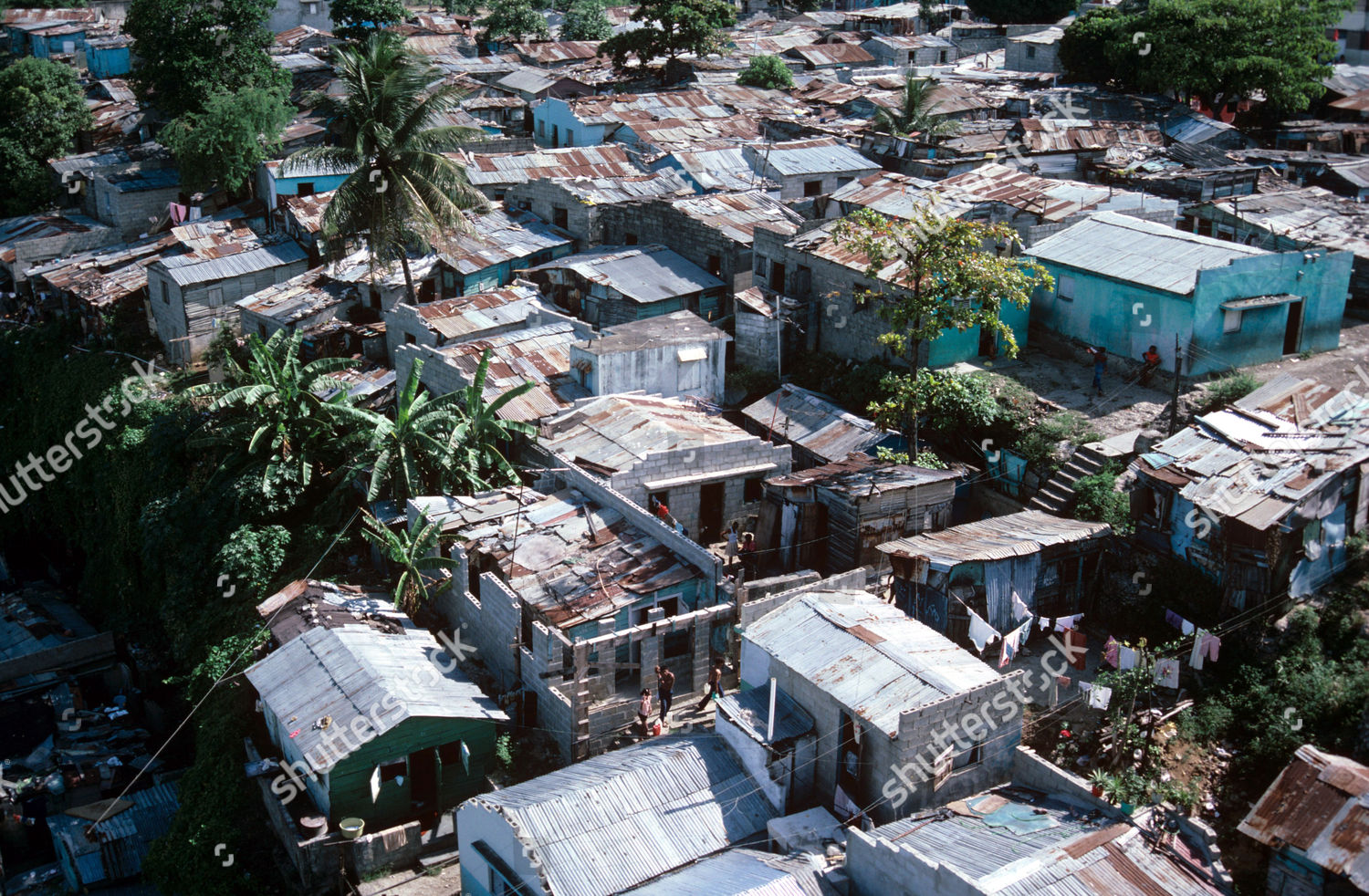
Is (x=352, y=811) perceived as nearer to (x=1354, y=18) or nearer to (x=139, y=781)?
(x=139, y=781)

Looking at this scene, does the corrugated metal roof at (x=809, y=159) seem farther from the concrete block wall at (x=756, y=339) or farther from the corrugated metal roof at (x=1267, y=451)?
the corrugated metal roof at (x=1267, y=451)

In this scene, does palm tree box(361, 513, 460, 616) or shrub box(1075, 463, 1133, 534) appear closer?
shrub box(1075, 463, 1133, 534)

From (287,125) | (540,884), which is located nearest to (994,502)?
(540,884)

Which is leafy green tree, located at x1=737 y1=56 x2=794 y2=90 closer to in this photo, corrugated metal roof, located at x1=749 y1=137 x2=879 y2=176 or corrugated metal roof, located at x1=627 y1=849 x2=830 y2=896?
corrugated metal roof, located at x1=749 y1=137 x2=879 y2=176

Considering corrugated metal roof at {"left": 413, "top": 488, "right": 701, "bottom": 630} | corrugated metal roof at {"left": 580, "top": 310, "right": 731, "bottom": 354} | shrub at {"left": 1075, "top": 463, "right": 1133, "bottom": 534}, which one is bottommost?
corrugated metal roof at {"left": 413, "top": 488, "right": 701, "bottom": 630}

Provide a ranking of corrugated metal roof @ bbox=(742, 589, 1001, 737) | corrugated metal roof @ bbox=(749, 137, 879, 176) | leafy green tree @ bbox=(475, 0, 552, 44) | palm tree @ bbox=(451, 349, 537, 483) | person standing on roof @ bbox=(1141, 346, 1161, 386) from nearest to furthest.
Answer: corrugated metal roof @ bbox=(742, 589, 1001, 737), palm tree @ bbox=(451, 349, 537, 483), person standing on roof @ bbox=(1141, 346, 1161, 386), corrugated metal roof @ bbox=(749, 137, 879, 176), leafy green tree @ bbox=(475, 0, 552, 44)

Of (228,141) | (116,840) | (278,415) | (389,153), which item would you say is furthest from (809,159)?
(116,840)

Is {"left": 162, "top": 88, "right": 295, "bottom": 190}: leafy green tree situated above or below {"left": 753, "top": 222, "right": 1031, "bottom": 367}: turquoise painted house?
above

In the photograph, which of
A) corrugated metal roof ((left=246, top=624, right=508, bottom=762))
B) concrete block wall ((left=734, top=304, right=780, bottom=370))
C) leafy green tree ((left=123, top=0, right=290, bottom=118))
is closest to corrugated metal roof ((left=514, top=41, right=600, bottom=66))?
leafy green tree ((left=123, top=0, right=290, bottom=118))
